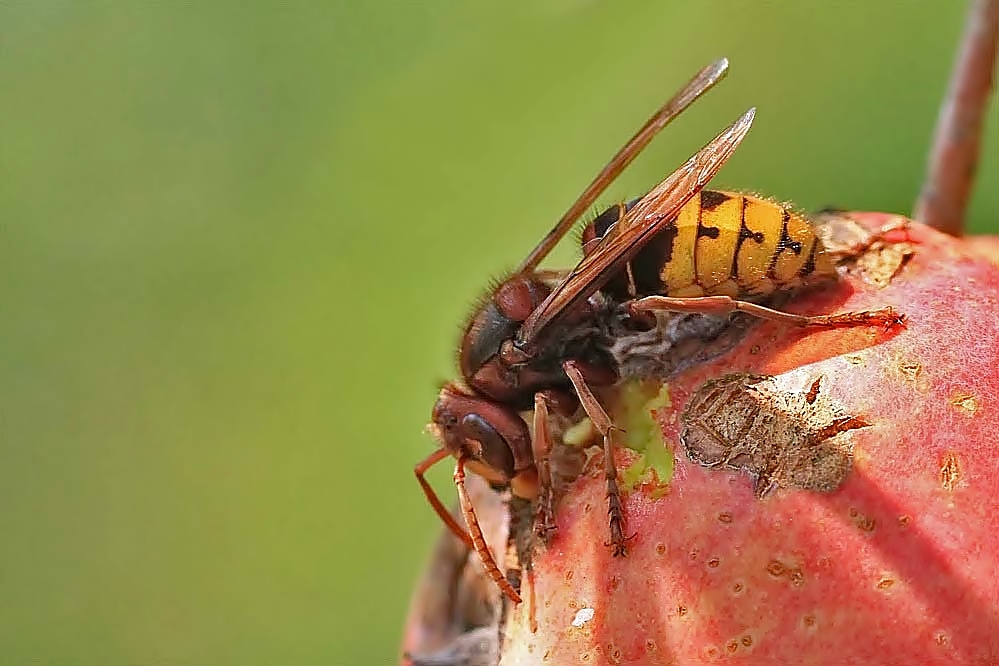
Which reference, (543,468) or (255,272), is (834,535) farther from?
(255,272)

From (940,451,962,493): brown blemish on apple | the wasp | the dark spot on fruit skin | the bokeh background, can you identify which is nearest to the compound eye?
the wasp

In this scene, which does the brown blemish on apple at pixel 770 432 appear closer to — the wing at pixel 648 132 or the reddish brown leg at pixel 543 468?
the reddish brown leg at pixel 543 468

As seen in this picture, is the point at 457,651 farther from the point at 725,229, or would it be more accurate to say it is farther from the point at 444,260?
the point at 444,260

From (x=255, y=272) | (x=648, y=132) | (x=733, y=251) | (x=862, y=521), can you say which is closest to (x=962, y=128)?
(x=648, y=132)

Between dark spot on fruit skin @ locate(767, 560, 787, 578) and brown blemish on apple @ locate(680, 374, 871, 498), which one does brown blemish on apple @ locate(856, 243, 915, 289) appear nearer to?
brown blemish on apple @ locate(680, 374, 871, 498)

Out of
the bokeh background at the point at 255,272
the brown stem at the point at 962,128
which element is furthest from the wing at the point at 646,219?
the bokeh background at the point at 255,272

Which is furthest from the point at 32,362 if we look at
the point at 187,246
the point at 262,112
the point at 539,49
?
the point at 539,49
